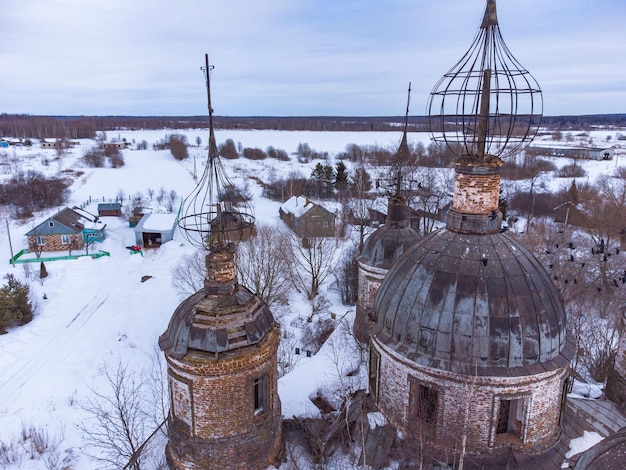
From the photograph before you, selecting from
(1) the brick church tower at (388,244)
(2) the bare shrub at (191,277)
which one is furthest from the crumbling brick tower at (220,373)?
(2) the bare shrub at (191,277)

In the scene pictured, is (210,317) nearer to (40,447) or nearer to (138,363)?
(40,447)

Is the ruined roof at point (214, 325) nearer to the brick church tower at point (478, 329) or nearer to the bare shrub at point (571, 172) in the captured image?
the brick church tower at point (478, 329)

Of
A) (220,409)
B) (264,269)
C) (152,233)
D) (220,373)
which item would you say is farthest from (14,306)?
(220,373)

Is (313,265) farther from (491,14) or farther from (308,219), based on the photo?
(491,14)

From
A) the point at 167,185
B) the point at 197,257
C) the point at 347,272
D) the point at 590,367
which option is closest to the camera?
the point at 590,367

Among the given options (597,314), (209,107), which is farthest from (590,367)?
(209,107)

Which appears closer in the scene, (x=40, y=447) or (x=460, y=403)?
→ (x=460, y=403)
